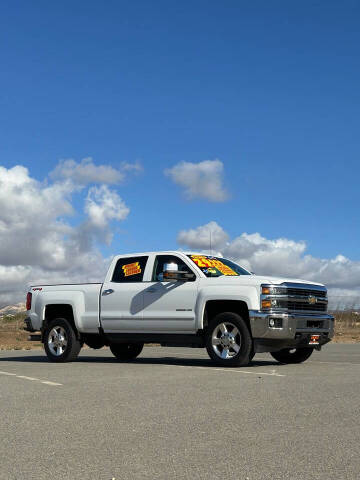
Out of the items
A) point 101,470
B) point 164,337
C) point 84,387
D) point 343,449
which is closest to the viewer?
point 101,470

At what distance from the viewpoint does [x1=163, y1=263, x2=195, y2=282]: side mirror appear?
43.7ft

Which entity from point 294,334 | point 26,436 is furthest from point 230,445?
point 294,334

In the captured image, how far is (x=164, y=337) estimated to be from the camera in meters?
13.9

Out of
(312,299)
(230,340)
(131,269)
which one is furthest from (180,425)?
(131,269)

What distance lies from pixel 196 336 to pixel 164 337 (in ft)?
2.25

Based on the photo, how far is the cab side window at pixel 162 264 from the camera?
14.1 meters

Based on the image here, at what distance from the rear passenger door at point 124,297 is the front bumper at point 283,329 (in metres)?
2.53

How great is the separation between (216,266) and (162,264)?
107 centimetres

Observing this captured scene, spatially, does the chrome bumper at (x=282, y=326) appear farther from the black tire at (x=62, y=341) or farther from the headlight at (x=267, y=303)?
the black tire at (x=62, y=341)

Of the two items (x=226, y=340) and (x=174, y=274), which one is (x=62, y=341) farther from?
(x=226, y=340)

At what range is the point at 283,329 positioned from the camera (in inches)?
504

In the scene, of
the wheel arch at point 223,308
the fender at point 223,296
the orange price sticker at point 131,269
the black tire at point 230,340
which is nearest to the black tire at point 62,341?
the orange price sticker at point 131,269

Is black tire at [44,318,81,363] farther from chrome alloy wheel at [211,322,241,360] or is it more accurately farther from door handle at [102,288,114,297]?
chrome alloy wheel at [211,322,241,360]

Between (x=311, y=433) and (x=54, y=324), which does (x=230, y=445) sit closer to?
(x=311, y=433)
